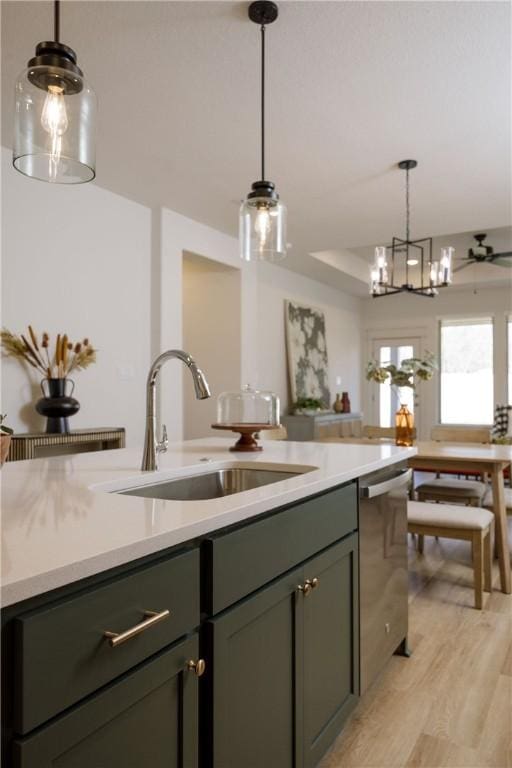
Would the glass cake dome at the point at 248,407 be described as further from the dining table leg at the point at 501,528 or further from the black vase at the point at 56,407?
the dining table leg at the point at 501,528

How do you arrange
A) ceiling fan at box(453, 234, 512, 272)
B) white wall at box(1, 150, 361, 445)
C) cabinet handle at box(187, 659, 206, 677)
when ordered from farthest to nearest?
ceiling fan at box(453, 234, 512, 272) → white wall at box(1, 150, 361, 445) → cabinet handle at box(187, 659, 206, 677)

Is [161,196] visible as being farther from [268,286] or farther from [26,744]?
[26,744]

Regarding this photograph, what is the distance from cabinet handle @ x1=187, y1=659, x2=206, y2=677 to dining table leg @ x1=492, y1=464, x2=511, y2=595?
106 inches

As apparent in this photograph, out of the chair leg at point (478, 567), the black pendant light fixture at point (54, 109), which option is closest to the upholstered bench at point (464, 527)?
the chair leg at point (478, 567)

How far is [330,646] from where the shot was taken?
1.65 metres

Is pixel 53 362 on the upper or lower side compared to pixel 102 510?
upper

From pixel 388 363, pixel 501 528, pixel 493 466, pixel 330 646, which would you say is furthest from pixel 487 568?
pixel 388 363

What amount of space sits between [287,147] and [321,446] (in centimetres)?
195

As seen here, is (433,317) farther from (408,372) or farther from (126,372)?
(126,372)

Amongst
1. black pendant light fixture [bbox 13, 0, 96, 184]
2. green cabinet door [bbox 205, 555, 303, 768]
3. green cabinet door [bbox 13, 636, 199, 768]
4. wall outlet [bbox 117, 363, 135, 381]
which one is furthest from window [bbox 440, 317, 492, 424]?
green cabinet door [bbox 13, 636, 199, 768]

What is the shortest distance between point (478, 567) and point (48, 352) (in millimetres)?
2938

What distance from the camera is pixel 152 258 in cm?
458

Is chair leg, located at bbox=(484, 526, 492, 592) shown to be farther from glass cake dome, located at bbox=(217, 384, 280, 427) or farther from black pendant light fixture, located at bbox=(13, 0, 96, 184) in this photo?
black pendant light fixture, located at bbox=(13, 0, 96, 184)

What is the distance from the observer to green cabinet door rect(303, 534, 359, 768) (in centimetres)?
152
